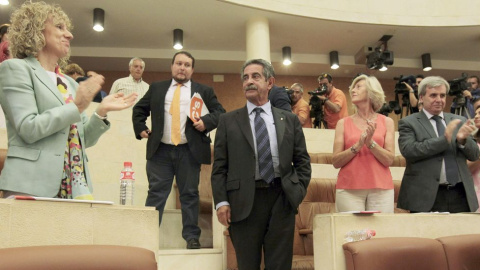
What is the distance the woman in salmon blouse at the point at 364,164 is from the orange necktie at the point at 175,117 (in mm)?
1013

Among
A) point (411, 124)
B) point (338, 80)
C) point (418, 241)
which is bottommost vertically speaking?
point (418, 241)

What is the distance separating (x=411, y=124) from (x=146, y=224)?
171 cm

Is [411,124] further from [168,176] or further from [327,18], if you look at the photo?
Answer: [327,18]

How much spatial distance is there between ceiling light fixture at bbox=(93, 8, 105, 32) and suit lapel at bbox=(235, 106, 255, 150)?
450 centimetres

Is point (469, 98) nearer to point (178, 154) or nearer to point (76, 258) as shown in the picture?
point (178, 154)

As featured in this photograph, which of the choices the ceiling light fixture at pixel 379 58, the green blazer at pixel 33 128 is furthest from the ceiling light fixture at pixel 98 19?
the green blazer at pixel 33 128

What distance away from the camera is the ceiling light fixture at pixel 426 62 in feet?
27.3

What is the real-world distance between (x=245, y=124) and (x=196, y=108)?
97 cm

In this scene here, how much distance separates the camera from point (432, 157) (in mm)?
2611

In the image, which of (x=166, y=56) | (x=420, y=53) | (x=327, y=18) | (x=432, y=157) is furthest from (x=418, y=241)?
(x=420, y=53)

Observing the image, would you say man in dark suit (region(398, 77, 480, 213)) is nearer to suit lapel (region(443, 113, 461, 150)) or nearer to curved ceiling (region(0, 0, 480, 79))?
suit lapel (region(443, 113, 461, 150))

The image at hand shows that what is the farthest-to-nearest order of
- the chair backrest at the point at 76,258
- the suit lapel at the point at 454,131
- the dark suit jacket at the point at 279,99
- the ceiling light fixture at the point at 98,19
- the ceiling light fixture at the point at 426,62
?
the ceiling light fixture at the point at 426,62 < the ceiling light fixture at the point at 98,19 < the dark suit jacket at the point at 279,99 < the suit lapel at the point at 454,131 < the chair backrest at the point at 76,258

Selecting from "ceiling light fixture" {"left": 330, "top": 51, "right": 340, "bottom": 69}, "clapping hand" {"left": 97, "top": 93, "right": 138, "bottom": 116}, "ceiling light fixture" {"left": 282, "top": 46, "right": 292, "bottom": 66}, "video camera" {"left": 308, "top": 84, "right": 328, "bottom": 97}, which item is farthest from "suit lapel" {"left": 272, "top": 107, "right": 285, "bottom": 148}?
"ceiling light fixture" {"left": 330, "top": 51, "right": 340, "bottom": 69}

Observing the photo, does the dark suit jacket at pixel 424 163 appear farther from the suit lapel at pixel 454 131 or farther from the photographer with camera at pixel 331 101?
the photographer with camera at pixel 331 101
